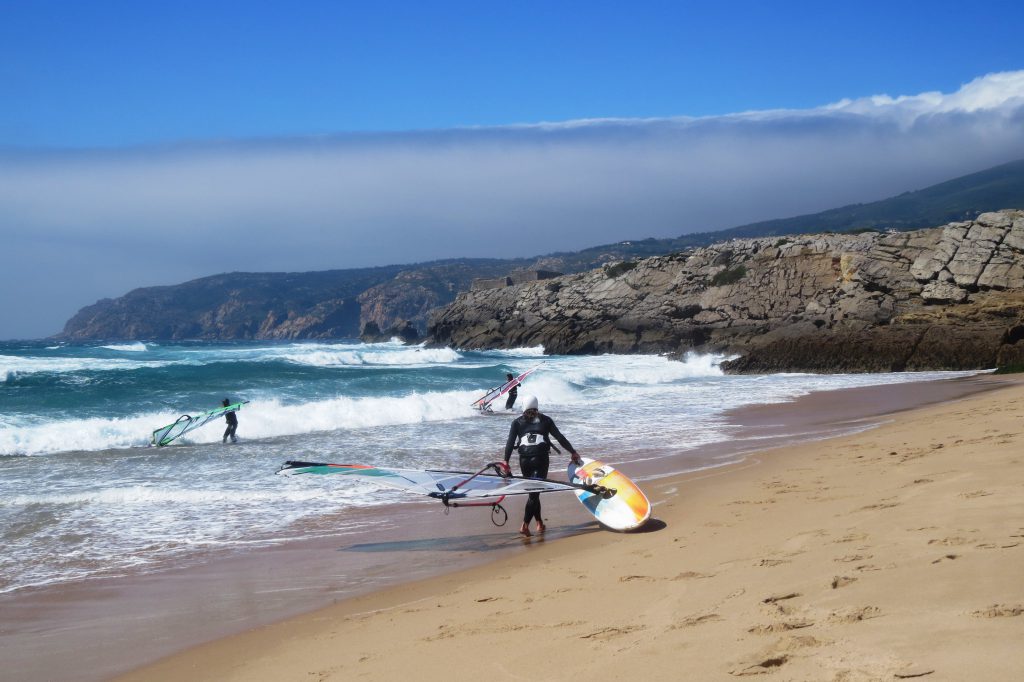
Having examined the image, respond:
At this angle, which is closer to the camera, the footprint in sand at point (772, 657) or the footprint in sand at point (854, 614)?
the footprint in sand at point (772, 657)

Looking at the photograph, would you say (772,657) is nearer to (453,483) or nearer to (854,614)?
(854,614)

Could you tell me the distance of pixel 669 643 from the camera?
11.8 ft

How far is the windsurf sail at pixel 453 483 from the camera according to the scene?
759cm

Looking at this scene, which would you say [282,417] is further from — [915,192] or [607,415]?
[915,192]

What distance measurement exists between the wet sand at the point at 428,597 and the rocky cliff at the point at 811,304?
2270 centimetres

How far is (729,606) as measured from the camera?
403 centimetres

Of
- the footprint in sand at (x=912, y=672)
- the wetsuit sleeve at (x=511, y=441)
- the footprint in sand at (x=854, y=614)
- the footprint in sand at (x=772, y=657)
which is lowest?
the footprint in sand at (x=772, y=657)

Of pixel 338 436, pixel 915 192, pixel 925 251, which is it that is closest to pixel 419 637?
pixel 338 436

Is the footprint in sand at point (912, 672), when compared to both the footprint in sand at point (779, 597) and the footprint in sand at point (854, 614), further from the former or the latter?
the footprint in sand at point (779, 597)

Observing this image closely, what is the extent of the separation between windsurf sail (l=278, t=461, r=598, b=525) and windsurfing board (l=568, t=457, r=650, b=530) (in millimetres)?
154

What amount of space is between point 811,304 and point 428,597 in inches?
1518

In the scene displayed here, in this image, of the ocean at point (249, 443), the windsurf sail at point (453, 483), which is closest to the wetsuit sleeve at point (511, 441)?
the windsurf sail at point (453, 483)

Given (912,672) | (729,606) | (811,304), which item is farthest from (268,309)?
(912,672)

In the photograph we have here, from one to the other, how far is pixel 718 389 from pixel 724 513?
17.8 meters
